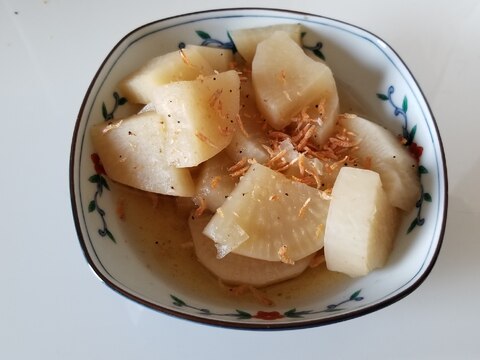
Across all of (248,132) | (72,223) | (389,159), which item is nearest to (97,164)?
(72,223)

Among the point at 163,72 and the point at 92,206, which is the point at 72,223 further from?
the point at 163,72

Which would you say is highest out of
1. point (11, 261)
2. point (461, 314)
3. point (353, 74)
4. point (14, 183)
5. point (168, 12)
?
point (168, 12)

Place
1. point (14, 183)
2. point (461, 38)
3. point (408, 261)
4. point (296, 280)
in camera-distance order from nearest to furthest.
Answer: point (408, 261) → point (296, 280) → point (14, 183) → point (461, 38)

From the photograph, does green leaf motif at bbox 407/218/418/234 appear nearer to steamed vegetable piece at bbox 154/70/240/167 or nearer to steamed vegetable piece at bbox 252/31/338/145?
steamed vegetable piece at bbox 252/31/338/145

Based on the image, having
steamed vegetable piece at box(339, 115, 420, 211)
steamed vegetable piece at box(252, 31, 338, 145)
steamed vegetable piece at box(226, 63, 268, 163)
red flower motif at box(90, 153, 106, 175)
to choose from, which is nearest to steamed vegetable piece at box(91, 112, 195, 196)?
red flower motif at box(90, 153, 106, 175)

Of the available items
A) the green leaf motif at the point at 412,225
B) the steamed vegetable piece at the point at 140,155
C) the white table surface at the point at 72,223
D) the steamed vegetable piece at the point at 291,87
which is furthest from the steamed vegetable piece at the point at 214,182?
the green leaf motif at the point at 412,225

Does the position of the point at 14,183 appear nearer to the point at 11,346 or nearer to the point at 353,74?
the point at 11,346

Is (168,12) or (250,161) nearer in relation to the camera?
(250,161)

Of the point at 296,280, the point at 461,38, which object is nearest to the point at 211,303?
the point at 296,280
